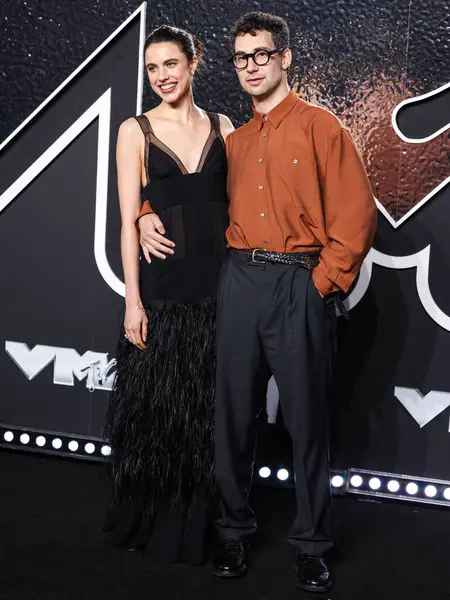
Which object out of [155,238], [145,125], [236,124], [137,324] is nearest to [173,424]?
[137,324]

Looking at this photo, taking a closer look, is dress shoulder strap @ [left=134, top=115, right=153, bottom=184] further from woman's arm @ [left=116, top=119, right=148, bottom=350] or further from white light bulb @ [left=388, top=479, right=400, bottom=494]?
white light bulb @ [left=388, top=479, right=400, bottom=494]

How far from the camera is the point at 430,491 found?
316 cm

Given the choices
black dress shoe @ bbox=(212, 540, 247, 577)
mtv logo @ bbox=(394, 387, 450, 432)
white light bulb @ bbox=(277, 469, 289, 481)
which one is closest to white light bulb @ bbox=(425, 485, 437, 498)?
mtv logo @ bbox=(394, 387, 450, 432)

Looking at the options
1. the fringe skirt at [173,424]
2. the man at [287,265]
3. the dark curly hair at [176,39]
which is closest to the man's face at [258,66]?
the man at [287,265]

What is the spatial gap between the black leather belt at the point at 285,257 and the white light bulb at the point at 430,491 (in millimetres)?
1229

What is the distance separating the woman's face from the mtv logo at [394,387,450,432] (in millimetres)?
1487

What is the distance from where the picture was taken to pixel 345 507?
3135mm

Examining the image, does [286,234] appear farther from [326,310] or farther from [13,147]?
[13,147]

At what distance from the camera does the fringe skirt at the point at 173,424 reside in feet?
8.48

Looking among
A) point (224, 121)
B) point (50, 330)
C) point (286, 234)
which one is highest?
point (224, 121)

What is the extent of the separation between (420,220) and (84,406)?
1676mm

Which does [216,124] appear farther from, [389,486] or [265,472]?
[389,486]

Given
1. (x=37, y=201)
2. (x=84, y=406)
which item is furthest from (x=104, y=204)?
(x=84, y=406)

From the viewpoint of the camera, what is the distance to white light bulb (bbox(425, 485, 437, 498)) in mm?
3152
